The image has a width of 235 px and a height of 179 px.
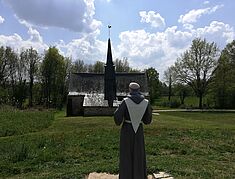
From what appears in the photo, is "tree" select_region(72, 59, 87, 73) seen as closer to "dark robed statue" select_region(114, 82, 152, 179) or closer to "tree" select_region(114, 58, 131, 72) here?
"tree" select_region(114, 58, 131, 72)

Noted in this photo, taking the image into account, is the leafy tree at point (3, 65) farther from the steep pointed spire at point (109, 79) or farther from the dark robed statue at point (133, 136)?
the dark robed statue at point (133, 136)

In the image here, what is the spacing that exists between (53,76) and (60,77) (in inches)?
54.3

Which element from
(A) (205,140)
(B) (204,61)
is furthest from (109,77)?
(A) (205,140)

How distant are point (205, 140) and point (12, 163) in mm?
6721

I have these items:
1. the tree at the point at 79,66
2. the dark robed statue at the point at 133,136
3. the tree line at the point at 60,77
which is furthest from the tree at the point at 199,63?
the dark robed statue at the point at 133,136

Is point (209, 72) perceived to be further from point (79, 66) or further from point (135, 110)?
point (135, 110)

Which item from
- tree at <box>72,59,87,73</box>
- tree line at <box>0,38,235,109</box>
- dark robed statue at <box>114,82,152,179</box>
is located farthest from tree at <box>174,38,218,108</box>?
dark robed statue at <box>114,82,152,179</box>

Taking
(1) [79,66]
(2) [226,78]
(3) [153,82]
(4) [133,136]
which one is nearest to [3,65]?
(1) [79,66]

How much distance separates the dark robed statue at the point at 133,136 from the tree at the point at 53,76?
49047 mm

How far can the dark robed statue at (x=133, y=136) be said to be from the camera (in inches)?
232

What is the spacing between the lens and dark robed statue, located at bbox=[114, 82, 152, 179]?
5.90 m

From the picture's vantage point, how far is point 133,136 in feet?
19.5

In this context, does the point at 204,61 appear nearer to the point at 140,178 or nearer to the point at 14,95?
the point at 14,95

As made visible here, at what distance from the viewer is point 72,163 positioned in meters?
9.38
